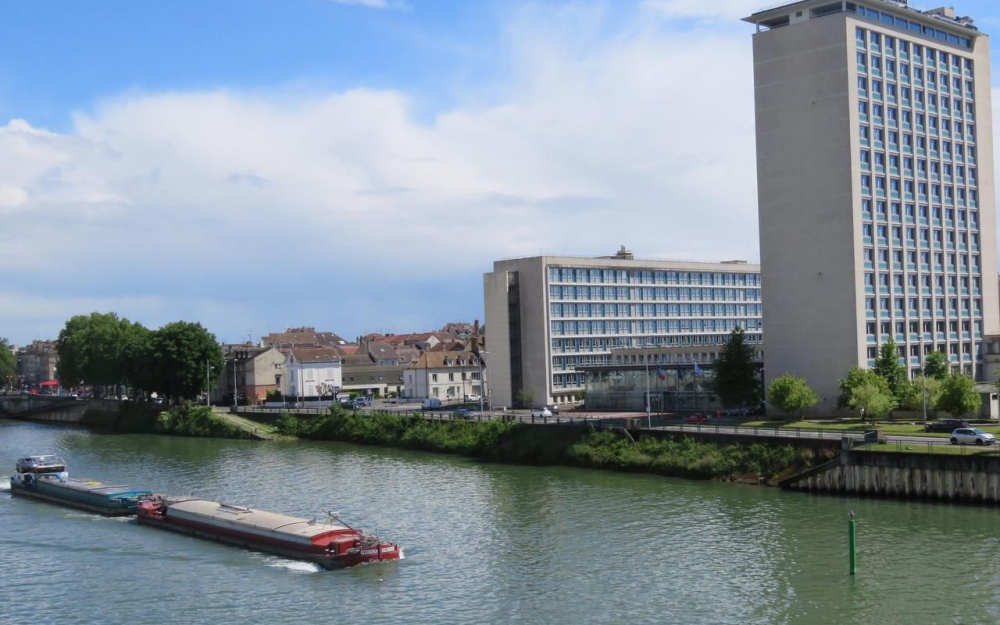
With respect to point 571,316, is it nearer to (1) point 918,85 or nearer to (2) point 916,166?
(2) point 916,166

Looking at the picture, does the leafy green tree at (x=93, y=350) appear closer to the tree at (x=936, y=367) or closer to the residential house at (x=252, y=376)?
the residential house at (x=252, y=376)

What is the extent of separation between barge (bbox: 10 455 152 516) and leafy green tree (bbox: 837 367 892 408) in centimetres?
5007

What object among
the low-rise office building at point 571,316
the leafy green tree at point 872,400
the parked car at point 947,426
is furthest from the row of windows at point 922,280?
the low-rise office building at point 571,316

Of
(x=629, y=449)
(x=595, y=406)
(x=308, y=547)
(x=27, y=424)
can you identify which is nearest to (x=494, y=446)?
(x=629, y=449)

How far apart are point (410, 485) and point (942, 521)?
32.0 metres

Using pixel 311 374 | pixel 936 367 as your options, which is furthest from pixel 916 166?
pixel 311 374

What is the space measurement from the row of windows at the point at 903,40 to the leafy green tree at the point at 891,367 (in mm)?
26234

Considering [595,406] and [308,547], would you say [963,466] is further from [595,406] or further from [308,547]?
[595,406]

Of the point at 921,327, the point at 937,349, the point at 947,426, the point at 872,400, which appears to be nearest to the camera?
the point at 947,426

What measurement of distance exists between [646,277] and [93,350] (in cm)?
8161

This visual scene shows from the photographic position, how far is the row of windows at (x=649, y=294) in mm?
118125

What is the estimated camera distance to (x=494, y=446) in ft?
261

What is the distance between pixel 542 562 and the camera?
1668 inches

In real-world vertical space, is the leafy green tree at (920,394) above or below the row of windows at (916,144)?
below
